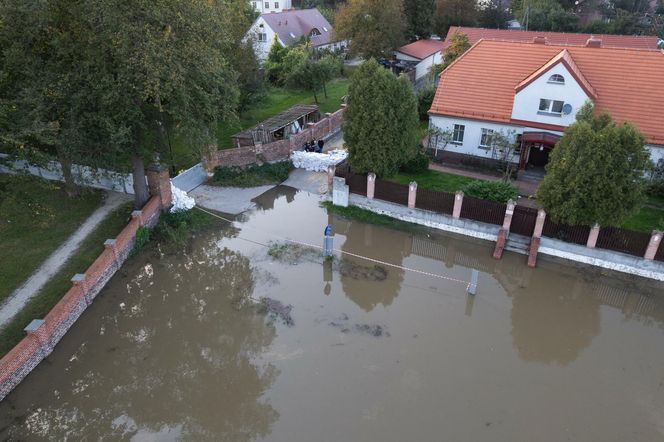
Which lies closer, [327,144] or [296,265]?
[296,265]

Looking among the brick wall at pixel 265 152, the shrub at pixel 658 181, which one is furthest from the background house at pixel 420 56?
the shrub at pixel 658 181

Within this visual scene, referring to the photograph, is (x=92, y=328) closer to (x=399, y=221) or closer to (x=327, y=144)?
(x=399, y=221)

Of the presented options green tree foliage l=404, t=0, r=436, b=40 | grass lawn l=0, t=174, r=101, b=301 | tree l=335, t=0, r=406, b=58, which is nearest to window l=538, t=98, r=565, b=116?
grass lawn l=0, t=174, r=101, b=301

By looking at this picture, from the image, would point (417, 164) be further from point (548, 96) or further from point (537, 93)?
point (548, 96)

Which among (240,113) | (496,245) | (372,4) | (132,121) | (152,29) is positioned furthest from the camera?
(372,4)

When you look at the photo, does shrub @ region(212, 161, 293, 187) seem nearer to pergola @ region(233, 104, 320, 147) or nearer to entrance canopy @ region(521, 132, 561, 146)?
pergola @ region(233, 104, 320, 147)

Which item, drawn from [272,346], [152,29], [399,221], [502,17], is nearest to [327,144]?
[399,221]

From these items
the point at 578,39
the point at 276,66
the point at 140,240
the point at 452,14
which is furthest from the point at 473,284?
the point at 452,14

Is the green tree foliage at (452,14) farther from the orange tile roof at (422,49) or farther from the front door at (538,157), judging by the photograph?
the front door at (538,157)
